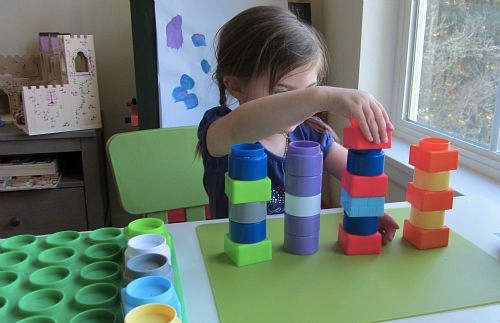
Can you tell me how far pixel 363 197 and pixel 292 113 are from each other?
158mm

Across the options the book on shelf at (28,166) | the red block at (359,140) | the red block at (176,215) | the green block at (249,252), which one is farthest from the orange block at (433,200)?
the book on shelf at (28,166)

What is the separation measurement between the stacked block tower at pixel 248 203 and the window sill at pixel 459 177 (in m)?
0.62

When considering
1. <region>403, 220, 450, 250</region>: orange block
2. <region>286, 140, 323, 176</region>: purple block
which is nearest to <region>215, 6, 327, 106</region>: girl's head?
<region>286, 140, 323, 176</region>: purple block

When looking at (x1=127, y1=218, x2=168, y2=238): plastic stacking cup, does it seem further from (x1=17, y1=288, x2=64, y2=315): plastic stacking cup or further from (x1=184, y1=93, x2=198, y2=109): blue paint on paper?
(x1=184, y1=93, x2=198, y2=109): blue paint on paper

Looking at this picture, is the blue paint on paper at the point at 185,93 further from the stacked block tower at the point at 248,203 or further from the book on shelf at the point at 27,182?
the stacked block tower at the point at 248,203

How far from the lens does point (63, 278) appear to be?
539 millimetres

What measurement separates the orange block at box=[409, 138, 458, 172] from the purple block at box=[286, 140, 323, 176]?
158 mm

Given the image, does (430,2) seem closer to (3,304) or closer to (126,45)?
(126,45)

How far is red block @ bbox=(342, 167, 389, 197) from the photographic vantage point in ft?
2.09

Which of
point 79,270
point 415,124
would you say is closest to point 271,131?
point 79,270

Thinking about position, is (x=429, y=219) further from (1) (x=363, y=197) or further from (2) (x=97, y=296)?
(2) (x=97, y=296)

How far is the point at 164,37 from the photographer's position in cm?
156

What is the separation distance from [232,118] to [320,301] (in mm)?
329

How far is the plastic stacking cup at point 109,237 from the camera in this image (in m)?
0.63
